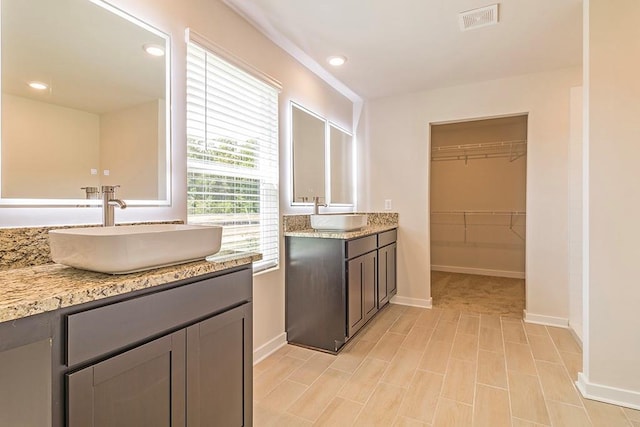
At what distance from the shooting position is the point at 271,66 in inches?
98.4

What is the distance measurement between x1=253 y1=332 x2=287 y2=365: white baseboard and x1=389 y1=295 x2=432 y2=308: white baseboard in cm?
162

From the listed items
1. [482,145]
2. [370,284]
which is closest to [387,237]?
[370,284]

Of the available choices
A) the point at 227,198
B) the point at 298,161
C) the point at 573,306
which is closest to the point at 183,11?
the point at 227,198

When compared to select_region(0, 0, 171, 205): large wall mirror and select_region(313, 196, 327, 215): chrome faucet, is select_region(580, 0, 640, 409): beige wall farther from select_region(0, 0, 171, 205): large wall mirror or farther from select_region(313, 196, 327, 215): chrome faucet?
select_region(0, 0, 171, 205): large wall mirror

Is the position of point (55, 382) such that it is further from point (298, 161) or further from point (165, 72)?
point (298, 161)

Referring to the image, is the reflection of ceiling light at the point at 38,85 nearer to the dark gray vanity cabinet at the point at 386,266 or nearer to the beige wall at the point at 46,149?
the beige wall at the point at 46,149

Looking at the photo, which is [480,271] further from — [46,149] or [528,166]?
[46,149]

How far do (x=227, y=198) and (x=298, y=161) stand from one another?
926 mm

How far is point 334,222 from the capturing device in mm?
2719

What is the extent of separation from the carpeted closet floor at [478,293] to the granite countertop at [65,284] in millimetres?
3227

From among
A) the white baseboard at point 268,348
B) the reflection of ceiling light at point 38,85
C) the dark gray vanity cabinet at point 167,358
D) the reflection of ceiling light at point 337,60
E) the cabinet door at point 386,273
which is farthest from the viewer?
the cabinet door at point 386,273

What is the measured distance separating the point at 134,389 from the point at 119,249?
1.40 ft

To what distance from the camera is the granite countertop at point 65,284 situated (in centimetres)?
76

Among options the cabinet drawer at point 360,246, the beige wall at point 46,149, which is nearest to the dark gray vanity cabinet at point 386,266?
the cabinet drawer at point 360,246
